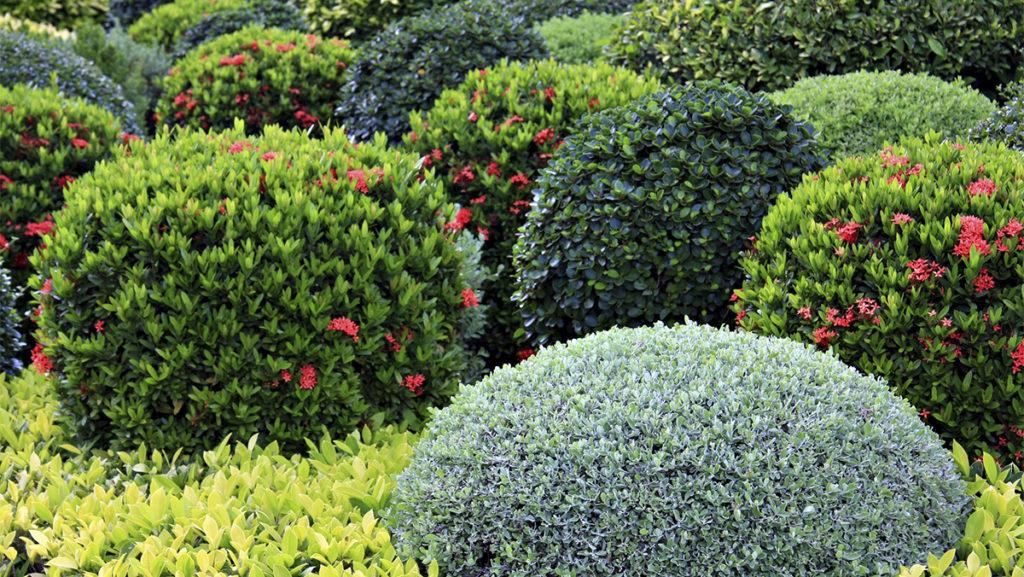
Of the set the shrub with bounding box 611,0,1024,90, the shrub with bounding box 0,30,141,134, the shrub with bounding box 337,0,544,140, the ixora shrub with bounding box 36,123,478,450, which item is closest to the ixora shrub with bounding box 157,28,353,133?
the shrub with bounding box 0,30,141,134

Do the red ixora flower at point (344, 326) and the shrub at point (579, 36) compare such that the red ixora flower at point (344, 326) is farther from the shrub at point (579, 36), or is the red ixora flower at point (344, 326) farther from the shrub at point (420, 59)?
the shrub at point (579, 36)

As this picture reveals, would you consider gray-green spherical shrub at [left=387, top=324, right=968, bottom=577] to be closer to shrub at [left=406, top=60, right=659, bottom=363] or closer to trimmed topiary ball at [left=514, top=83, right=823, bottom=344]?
trimmed topiary ball at [left=514, top=83, right=823, bottom=344]

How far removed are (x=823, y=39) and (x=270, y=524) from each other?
5905 millimetres

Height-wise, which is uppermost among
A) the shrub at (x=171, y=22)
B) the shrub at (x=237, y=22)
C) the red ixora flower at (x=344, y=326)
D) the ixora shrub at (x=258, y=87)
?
the red ixora flower at (x=344, y=326)

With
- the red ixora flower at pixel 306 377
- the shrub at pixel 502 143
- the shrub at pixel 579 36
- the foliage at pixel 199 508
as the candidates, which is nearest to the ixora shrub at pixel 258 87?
the shrub at pixel 579 36

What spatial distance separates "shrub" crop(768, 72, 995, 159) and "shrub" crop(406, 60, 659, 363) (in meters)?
1.17

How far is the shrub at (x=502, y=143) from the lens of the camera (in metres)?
6.19

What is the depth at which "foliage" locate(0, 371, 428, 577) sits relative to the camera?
342 centimetres

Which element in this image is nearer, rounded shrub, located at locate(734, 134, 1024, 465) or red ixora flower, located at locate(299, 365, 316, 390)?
rounded shrub, located at locate(734, 134, 1024, 465)

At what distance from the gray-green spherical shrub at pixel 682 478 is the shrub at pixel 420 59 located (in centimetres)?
465

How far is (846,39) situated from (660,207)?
3512mm

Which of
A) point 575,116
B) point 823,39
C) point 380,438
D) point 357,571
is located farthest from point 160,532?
point 823,39

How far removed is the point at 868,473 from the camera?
335cm

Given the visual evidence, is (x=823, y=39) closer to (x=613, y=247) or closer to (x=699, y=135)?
(x=699, y=135)
